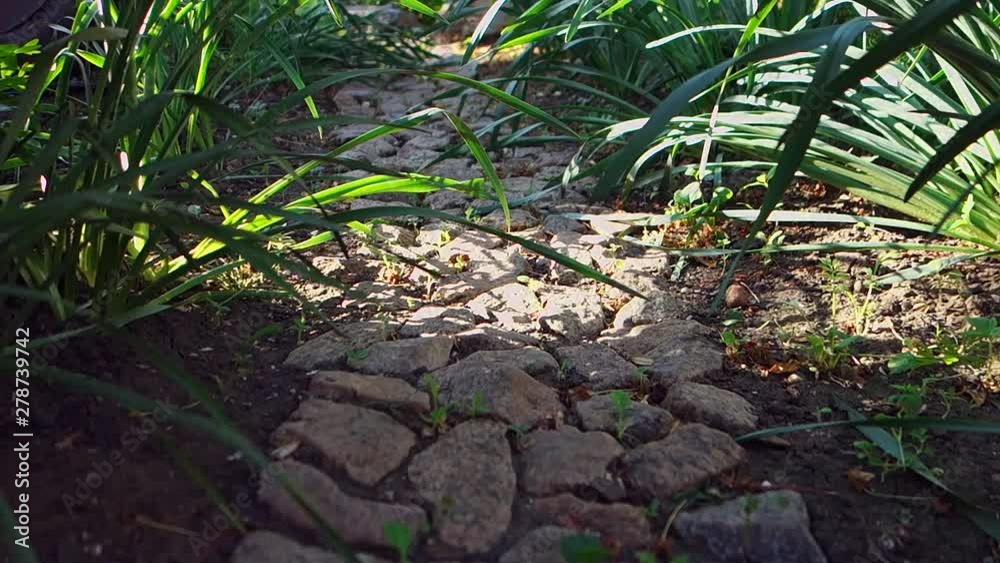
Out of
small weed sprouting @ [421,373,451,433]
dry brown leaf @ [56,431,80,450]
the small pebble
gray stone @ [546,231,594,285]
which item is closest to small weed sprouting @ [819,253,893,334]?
the small pebble

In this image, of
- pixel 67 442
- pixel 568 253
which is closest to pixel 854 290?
pixel 568 253

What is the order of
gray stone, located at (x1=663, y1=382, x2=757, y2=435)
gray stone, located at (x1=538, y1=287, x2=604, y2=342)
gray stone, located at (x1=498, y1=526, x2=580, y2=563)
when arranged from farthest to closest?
gray stone, located at (x1=538, y1=287, x2=604, y2=342)
gray stone, located at (x1=663, y1=382, x2=757, y2=435)
gray stone, located at (x1=498, y1=526, x2=580, y2=563)

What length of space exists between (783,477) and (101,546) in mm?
909

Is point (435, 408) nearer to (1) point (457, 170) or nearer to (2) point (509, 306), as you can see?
(2) point (509, 306)

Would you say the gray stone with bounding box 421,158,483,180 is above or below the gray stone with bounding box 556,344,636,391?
above

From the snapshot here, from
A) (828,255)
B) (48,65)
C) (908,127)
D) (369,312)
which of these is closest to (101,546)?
(48,65)

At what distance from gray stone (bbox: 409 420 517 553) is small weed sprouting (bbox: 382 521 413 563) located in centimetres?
7

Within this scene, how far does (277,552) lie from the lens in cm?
111

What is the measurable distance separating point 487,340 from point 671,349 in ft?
1.10

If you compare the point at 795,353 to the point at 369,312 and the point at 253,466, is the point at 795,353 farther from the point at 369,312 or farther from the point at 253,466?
the point at 253,466

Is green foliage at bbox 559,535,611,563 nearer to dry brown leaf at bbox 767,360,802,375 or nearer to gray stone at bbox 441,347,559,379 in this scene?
gray stone at bbox 441,347,559,379

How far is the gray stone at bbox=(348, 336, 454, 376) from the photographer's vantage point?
1.57m

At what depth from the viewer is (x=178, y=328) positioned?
158 centimetres

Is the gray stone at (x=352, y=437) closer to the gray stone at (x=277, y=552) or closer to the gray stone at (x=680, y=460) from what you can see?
the gray stone at (x=277, y=552)
